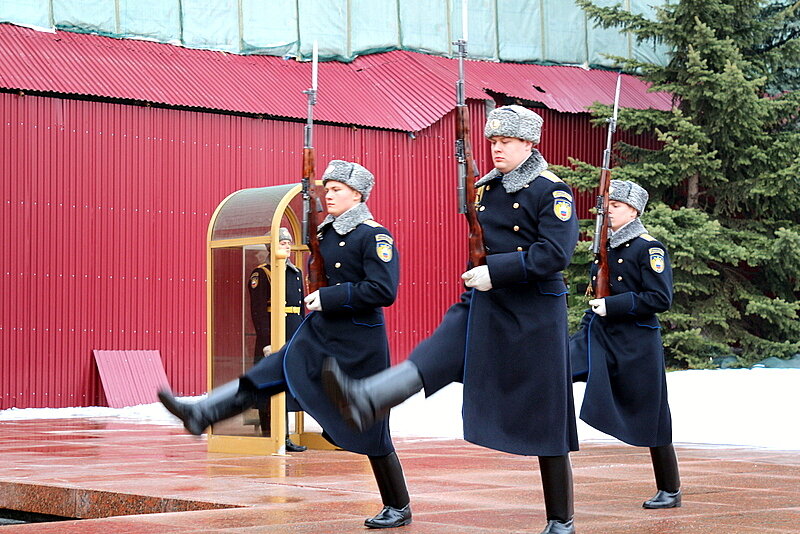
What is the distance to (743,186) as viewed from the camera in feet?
66.0

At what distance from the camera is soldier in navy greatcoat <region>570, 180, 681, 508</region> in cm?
646

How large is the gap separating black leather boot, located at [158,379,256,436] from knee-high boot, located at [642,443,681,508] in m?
2.12

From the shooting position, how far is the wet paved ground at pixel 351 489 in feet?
18.5

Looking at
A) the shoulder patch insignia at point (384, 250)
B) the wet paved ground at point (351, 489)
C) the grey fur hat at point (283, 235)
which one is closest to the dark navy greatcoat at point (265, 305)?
the grey fur hat at point (283, 235)

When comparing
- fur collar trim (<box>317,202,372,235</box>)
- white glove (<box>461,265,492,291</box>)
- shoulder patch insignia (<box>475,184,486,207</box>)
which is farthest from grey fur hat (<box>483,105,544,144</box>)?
fur collar trim (<box>317,202,372,235</box>)

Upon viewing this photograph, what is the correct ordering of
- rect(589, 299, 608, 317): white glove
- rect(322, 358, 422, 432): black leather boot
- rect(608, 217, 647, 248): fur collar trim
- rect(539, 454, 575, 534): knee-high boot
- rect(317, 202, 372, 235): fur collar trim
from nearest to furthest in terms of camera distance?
rect(322, 358, 422, 432): black leather boot → rect(539, 454, 575, 534): knee-high boot → rect(317, 202, 372, 235): fur collar trim → rect(589, 299, 608, 317): white glove → rect(608, 217, 647, 248): fur collar trim

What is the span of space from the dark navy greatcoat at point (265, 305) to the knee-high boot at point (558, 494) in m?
5.32

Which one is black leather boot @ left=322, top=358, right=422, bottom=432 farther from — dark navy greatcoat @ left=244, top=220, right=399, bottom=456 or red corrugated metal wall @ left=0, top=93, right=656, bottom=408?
red corrugated metal wall @ left=0, top=93, right=656, bottom=408

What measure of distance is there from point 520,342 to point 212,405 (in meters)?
1.41

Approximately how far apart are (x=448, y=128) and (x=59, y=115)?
637 centimetres

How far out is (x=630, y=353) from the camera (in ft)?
22.1

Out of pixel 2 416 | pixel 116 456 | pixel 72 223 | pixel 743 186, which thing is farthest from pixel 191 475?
pixel 743 186

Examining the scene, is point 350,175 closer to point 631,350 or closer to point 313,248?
point 313,248

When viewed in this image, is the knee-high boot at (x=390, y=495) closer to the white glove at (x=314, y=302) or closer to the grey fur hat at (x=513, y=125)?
the white glove at (x=314, y=302)
